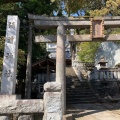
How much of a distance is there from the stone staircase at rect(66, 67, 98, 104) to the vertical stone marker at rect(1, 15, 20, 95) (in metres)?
8.28

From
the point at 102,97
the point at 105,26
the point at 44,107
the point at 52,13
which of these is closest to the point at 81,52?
the point at 102,97

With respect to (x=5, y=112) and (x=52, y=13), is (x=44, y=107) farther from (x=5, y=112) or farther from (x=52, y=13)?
(x=52, y=13)

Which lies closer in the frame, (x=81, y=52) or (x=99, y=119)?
(x=99, y=119)

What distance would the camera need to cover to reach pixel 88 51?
27250mm

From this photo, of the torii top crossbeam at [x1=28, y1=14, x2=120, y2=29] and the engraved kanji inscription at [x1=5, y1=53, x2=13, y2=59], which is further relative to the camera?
the torii top crossbeam at [x1=28, y1=14, x2=120, y2=29]

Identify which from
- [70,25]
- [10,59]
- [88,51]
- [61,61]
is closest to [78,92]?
[61,61]

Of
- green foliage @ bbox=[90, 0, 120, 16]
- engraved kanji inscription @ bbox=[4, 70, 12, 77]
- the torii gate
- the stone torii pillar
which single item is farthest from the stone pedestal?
green foliage @ bbox=[90, 0, 120, 16]

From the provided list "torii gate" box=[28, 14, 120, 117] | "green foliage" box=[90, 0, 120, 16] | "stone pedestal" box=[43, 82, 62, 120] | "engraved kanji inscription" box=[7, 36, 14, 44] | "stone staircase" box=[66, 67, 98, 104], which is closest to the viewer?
"stone pedestal" box=[43, 82, 62, 120]

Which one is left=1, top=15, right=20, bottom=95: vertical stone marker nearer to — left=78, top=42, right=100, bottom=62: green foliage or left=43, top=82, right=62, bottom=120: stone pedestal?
left=43, top=82, right=62, bottom=120: stone pedestal

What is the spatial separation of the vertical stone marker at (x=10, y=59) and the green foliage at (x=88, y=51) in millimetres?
19893

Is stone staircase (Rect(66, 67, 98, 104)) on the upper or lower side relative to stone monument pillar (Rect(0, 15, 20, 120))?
lower

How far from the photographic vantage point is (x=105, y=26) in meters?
11.1

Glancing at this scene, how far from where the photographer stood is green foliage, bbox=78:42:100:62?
27250 mm

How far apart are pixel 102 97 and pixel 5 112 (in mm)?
12734
